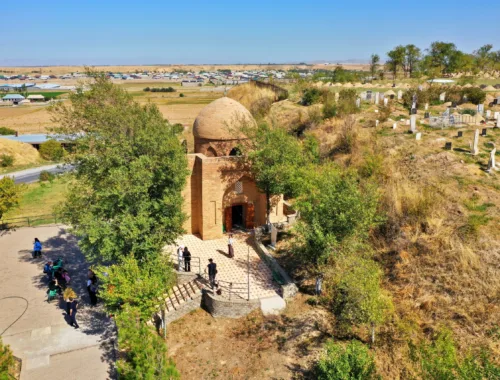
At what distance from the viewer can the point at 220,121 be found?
19438 millimetres

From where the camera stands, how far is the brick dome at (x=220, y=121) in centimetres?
1941

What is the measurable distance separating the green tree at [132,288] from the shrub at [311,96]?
30.2 meters

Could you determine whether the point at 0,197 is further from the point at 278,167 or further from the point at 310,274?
the point at 310,274

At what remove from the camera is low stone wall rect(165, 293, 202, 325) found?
47.6 feet

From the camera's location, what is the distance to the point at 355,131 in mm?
25969

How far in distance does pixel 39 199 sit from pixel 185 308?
Result: 66.9 feet

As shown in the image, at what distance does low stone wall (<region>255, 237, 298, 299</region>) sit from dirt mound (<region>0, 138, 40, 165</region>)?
114ft

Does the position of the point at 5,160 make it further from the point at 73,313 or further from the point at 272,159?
the point at 272,159

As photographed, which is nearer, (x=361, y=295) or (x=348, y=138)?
(x=361, y=295)

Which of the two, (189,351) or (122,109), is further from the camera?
(122,109)

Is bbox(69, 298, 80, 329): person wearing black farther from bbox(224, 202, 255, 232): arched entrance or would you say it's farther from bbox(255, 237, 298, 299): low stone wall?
bbox(224, 202, 255, 232): arched entrance

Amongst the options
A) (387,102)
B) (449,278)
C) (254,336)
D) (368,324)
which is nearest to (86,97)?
(254,336)

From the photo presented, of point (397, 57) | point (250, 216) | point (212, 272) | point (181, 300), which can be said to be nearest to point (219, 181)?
point (250, 216)

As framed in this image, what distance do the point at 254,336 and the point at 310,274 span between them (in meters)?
4.18
